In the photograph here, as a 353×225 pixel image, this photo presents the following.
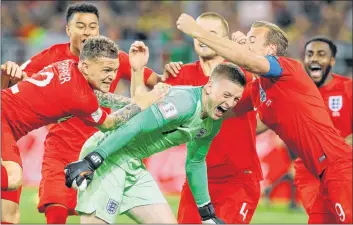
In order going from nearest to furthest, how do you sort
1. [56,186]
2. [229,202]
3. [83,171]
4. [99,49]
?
[83,171] < [99,49] < [229,202] < [56,186]

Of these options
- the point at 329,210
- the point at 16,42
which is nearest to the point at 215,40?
the point at 329,210

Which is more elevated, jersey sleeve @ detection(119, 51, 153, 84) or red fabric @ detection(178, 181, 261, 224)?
jersey sleeve @ detection(119, 51, 153, 84)

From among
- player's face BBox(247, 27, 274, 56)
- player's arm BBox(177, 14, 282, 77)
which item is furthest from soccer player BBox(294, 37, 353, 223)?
player's arm BBox(177, 14, 282, 77)

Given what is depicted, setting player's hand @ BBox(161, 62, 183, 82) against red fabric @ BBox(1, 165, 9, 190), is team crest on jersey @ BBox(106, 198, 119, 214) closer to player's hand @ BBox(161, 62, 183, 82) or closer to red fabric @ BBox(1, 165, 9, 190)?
red fabric @ BBox(1, 165, 9, 190)

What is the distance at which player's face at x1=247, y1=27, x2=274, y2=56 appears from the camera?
297 inches

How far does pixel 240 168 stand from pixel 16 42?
9.93 meters

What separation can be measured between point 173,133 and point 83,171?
87 cm

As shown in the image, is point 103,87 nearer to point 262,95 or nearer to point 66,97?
point 66,97

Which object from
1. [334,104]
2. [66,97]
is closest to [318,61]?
[334,104]

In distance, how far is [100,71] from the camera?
718 cm

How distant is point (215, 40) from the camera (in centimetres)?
687

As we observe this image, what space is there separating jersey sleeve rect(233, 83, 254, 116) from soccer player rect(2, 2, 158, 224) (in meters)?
1.06

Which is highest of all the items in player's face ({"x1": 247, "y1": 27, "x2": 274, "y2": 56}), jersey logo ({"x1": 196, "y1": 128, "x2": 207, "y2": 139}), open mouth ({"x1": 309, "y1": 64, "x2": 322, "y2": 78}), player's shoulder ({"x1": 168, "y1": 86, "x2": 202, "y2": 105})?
player's face ({"x1": 247, "y1": 27, "x2": 274, "y2": 56})

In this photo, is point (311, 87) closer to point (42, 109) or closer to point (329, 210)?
point (329, 210)
